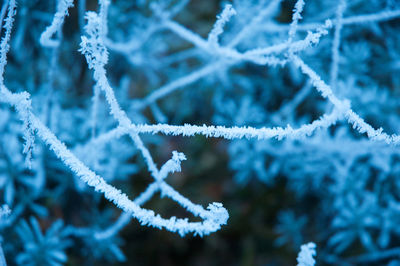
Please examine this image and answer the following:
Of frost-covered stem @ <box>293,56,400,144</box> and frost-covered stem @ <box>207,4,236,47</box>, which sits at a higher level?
frost-covered stem @ <box>207,4,236,47</box>

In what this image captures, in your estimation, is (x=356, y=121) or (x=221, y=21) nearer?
(x=356, y=121)

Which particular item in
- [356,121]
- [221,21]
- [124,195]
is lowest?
[124,195]

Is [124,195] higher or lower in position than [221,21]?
lower

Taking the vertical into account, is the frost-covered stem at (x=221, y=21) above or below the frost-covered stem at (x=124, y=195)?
above

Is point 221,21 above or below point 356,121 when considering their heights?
above

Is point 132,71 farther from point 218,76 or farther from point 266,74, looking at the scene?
point 266,74

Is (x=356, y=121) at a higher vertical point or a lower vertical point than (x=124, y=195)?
higher

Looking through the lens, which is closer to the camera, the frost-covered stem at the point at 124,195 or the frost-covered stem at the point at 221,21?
the frost-covered stem at the point at 124,195

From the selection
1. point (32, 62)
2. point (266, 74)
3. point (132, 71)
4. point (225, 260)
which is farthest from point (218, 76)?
point (225, 260)

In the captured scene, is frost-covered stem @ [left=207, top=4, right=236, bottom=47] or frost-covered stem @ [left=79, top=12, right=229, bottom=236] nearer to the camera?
frost-covered stem @ [left=79, top=12, right=229, bottom=236]

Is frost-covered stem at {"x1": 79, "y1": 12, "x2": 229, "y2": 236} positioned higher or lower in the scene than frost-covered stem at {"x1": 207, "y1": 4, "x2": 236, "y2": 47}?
lower

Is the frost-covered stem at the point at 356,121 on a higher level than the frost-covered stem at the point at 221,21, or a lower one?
lower
